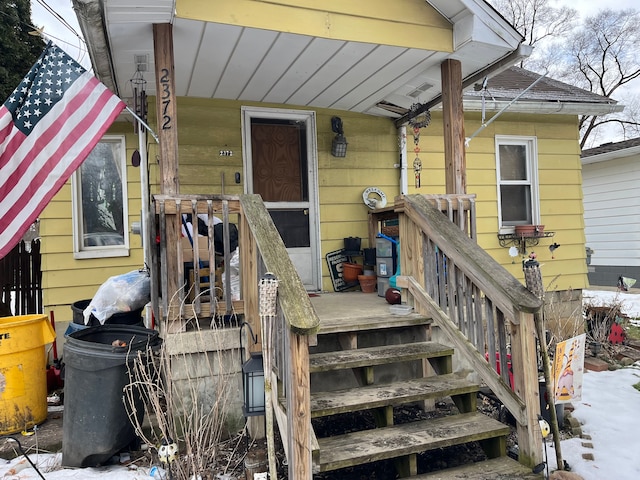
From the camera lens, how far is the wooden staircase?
2.49 meters

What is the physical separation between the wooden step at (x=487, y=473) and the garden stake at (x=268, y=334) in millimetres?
858

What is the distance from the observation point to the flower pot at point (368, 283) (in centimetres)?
513

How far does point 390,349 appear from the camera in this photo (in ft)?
10.6

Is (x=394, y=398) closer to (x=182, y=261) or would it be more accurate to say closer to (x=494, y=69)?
(x=182, y=261)

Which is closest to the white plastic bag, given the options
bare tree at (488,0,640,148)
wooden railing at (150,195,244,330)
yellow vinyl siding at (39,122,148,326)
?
wooden railing at (150,195,244,330)

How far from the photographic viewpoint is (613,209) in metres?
10.4

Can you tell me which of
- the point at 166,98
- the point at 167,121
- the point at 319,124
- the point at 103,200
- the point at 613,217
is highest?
the point at 319,124

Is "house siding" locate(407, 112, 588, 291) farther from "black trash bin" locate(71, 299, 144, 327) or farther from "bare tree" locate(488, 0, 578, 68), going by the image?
"bare tree" locate(488, 0, 578, 68)

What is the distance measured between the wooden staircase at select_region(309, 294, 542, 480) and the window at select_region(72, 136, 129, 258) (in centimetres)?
325

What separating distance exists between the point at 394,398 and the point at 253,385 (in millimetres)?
883

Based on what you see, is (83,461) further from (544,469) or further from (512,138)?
(512,138)

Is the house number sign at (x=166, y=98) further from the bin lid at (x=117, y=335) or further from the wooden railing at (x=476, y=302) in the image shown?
the wooden railing at (x=476, y=302)

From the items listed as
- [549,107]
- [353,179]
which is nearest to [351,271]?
[353,179]

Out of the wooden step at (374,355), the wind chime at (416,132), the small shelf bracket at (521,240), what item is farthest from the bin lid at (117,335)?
the small shelf bracket at (521,240)
